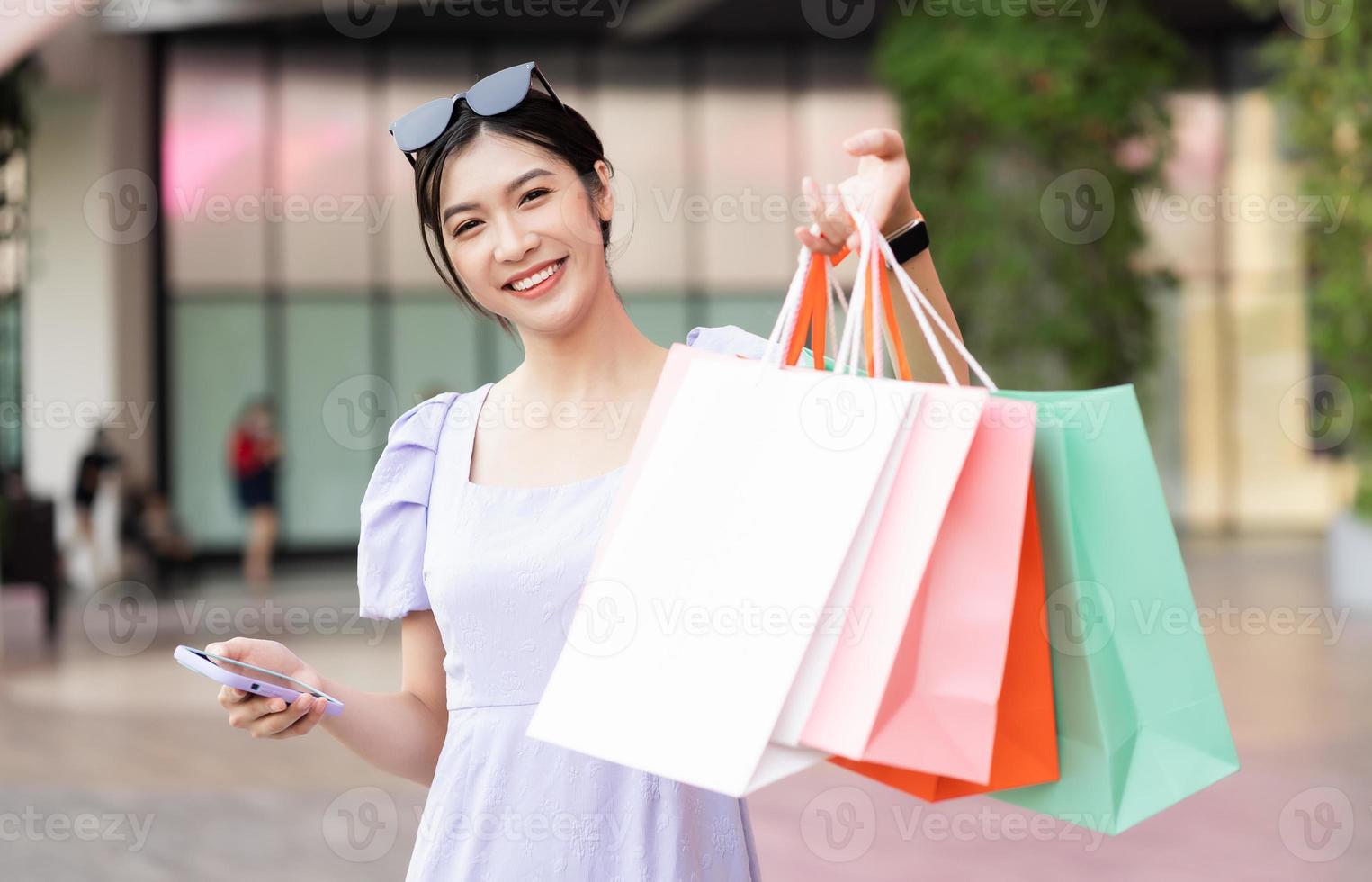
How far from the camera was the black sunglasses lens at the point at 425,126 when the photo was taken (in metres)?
1.77

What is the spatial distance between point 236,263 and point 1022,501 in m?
16.9

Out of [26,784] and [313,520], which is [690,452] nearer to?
[26,784]

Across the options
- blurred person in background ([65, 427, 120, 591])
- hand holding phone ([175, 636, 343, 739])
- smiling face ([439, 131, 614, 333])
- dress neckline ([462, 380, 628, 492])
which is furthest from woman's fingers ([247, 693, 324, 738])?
blurred person in background ([65, 427, 120, 591])

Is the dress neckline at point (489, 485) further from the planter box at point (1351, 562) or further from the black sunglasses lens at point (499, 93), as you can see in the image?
the planter box at point (1351, 562)

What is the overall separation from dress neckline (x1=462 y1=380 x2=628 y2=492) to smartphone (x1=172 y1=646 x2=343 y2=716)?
33 centimetres

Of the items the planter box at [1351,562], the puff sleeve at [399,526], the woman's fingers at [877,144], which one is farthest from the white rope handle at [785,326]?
the planter box at [1351,562]

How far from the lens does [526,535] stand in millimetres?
1770

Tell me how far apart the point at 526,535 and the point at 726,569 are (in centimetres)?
48

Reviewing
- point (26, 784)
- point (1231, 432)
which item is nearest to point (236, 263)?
point (26, 784)

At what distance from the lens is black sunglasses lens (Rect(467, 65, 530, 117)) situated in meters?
1.75

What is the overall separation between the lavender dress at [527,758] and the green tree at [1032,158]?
10752 millimetres

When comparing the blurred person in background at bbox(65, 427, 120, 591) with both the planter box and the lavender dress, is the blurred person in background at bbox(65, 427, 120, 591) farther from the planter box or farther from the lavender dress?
the lavender dress

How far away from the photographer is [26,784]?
6.16 m

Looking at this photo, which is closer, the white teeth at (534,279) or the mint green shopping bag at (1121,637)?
the mint green shopping bag at (1121,637)
